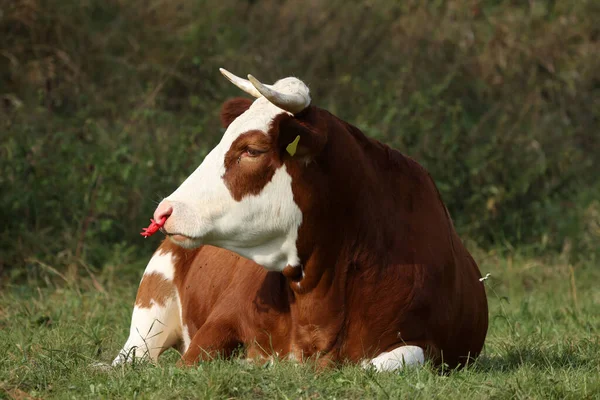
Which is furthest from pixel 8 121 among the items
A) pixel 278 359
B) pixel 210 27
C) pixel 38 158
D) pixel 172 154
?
pixel 278 359

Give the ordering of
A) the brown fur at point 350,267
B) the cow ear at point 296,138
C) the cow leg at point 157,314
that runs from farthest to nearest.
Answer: the cow leg at point 157,314 → the brown fur at point 350,267 → the cow ear at point 296,138

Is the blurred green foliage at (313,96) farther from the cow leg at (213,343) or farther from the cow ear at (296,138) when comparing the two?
the cow ear at (296,138)

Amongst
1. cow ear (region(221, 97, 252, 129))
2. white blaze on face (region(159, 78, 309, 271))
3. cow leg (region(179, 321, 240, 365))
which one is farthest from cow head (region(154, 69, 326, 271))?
cow leg (region(179, 321, 240, 365))

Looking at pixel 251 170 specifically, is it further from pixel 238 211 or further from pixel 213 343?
pixel 213 343

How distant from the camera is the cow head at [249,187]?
4609 mm

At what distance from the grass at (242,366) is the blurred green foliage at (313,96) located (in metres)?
1.30

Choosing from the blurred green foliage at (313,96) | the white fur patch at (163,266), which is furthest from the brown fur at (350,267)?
the blurred green foliage at (313,96)

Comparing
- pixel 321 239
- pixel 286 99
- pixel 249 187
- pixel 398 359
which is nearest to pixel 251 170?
pixel 249 187

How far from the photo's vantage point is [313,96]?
38.3 ft

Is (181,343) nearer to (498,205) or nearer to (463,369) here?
(463,369)

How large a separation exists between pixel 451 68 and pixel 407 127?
1.90 m

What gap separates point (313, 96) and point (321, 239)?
23.0 feet

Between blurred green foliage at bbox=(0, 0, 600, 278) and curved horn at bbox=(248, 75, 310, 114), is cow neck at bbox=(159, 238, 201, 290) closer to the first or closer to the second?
curved horn at bbox=(248, 75, 310, 114)

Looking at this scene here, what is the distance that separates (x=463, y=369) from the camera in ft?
15.6
